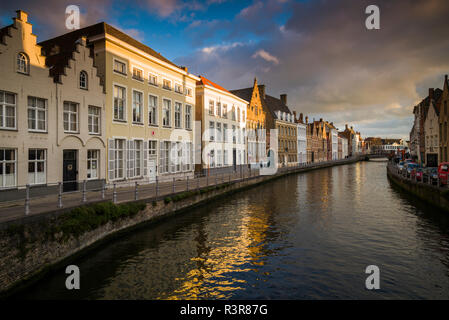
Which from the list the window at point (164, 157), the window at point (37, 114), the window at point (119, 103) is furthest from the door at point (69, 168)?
the window at point (164, 157)

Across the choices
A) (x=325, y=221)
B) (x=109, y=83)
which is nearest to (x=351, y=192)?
(x=325, y=221)

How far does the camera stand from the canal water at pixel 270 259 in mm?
7531

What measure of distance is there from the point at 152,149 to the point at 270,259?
15.7 meters

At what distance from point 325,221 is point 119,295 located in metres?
11.5

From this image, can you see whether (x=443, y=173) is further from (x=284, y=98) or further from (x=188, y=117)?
(x=284, y=98)

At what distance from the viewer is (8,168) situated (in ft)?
42.1

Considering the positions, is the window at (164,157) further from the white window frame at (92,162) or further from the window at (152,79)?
the white window frame at (92,162)

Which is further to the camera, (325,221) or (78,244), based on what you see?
(325,221)

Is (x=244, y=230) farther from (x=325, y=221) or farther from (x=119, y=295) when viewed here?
(x=119, y=295)

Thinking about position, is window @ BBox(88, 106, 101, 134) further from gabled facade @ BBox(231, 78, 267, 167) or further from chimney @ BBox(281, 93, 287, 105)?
chimney @ BBox(281, 93, 287, 105)

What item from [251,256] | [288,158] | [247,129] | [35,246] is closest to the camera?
[35,246]

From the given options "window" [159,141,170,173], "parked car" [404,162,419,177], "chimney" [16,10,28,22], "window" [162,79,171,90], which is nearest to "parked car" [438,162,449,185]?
"parked car" [404,162,419,177]

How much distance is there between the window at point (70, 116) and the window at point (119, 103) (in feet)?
10.1

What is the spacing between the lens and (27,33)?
13391 millimetres
